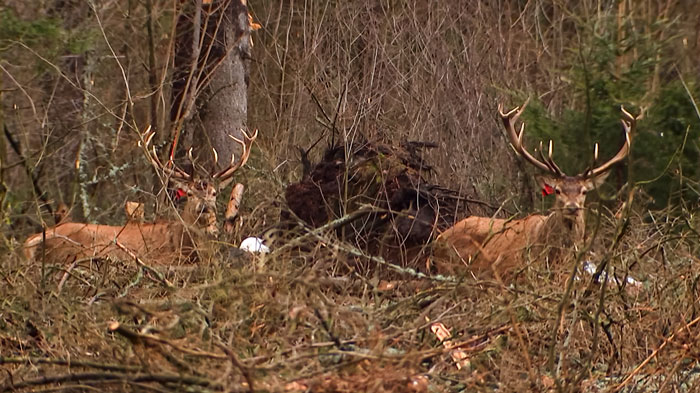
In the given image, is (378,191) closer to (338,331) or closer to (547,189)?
(547,189)

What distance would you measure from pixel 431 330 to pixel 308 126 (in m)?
7.77

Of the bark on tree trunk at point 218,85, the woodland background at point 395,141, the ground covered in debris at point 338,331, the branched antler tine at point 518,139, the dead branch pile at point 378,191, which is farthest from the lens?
the bark on tree trunk at point 218,85

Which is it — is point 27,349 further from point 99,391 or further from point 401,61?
point 401,61

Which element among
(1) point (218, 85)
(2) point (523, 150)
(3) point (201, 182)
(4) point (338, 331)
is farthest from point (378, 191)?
(4) point (338, 331)

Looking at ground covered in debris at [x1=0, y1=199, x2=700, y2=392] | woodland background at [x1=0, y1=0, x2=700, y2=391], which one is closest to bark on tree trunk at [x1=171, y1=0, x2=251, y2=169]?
woodland background at [x1=0, y1=0, x2=700, y2=391]

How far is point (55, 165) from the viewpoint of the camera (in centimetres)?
1582

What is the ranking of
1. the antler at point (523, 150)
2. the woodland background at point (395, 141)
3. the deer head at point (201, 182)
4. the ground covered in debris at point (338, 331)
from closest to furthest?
the ground covered in debris at point (338, 331) → the woodland background at point (395, 141) → the antler at point (523, 150) → the deer head at point (201, 182)

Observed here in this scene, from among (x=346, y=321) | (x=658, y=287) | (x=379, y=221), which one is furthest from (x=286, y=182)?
(x=346, y=321)

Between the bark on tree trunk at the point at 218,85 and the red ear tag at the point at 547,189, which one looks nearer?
the red ear tag at the point at 547,189

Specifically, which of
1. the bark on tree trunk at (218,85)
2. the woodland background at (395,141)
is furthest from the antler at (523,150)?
the bark on tree trunk at (218,85)

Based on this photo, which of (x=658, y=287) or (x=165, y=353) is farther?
(x=658, y=287)

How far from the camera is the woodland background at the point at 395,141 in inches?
179

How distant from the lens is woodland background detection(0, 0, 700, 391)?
14.9 ft

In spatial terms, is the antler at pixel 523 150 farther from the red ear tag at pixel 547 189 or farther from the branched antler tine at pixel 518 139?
the red ear tag at pixel 547 189
